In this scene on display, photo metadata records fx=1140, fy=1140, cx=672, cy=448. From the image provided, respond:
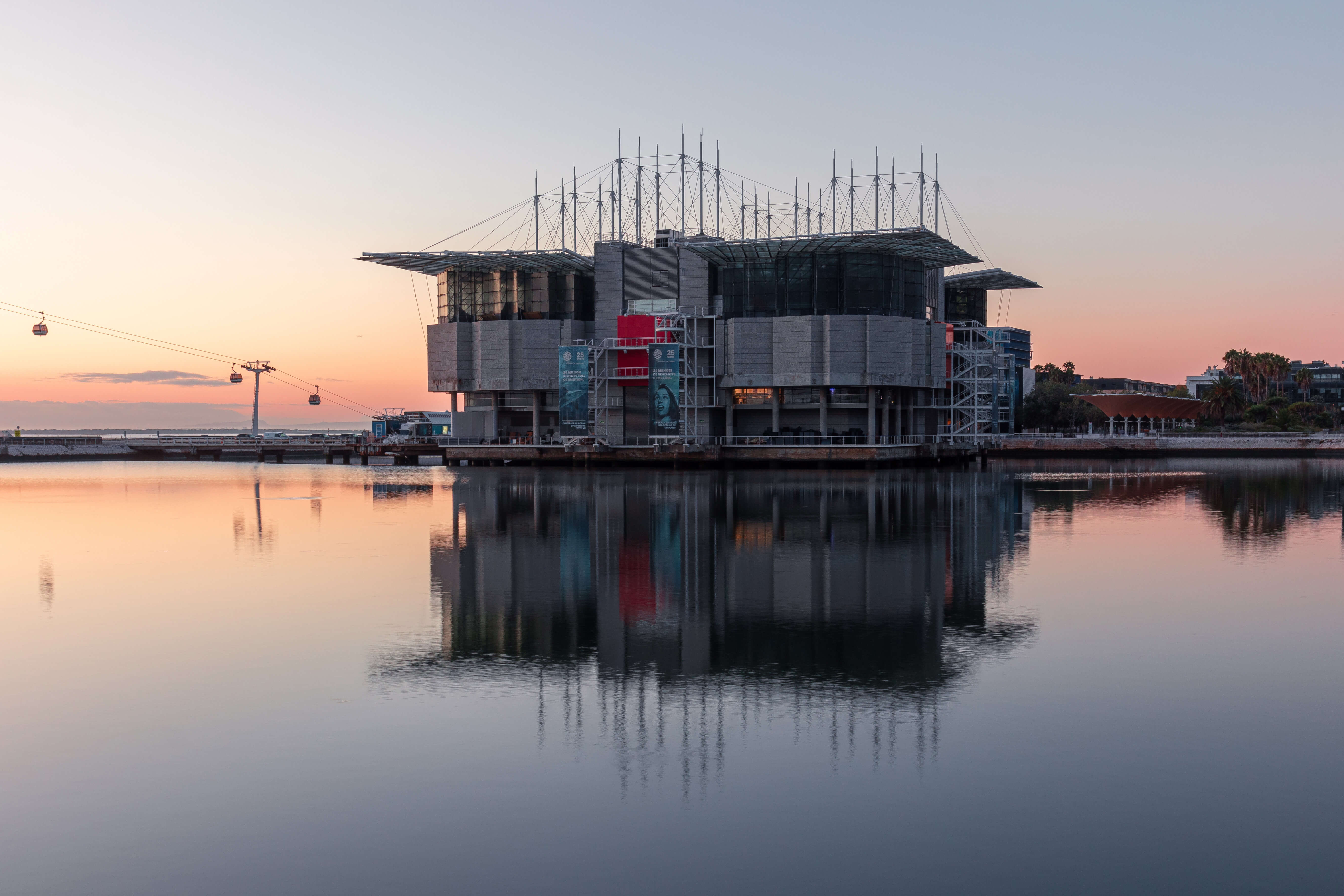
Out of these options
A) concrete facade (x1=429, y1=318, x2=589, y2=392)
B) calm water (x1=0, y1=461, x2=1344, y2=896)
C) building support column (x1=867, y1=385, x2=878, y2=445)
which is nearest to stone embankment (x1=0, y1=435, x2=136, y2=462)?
concrete facade (x1=429, y1=318, x2=589, y2=392)

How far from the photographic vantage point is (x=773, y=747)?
43.9ft

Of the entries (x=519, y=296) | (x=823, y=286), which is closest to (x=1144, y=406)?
(x=823, y=286)

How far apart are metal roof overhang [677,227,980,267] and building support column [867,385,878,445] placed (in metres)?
13.6

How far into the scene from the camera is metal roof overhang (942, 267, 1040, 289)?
136750 mm

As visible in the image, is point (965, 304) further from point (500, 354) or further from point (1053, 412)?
point (500, 354)

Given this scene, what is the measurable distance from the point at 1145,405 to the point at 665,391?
320 feet

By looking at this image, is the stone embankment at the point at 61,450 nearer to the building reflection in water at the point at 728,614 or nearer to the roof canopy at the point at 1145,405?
the building reflection in water at the point at 728,614

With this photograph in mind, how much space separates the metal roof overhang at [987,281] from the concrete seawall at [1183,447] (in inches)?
764

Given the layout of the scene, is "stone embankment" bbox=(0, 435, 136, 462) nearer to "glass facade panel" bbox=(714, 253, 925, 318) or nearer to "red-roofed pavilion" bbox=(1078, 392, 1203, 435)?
"glass facade panel" bbox=(714, 253, 925, 318)

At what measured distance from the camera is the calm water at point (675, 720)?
10141mm

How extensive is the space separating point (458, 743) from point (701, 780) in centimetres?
319

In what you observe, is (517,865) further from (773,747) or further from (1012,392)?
(1012,392)

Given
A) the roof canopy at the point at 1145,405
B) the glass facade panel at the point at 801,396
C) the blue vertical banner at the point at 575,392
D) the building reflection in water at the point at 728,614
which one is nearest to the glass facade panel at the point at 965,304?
the glass facade panel at the point at 801,396

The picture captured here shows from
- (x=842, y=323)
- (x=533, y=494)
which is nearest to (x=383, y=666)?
(x=533, y=494)
